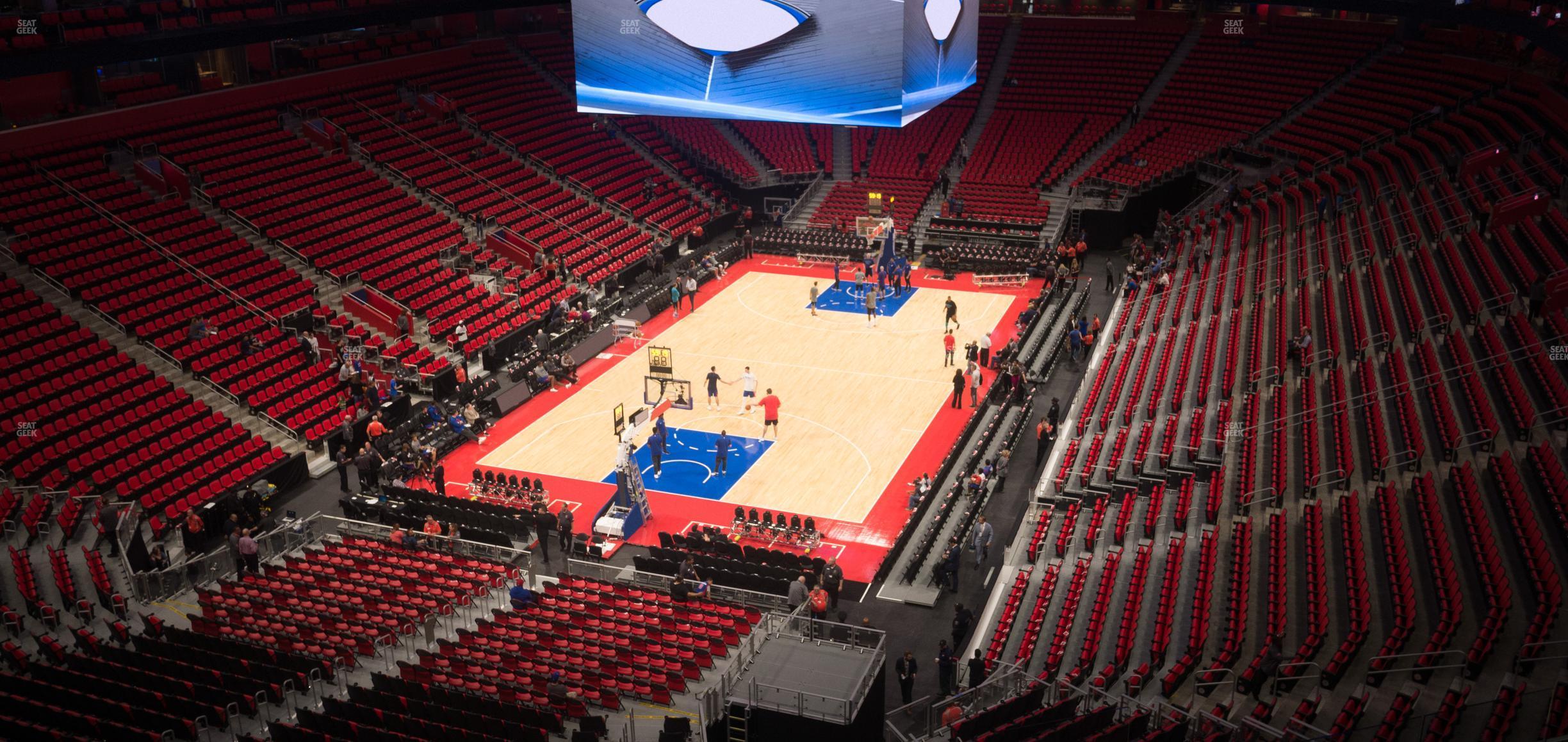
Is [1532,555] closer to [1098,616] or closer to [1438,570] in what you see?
[1438,570]

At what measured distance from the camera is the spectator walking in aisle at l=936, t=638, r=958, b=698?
52.4 feet

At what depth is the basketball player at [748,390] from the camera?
26609 mm

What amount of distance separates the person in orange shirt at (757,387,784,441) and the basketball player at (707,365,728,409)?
1.15 m

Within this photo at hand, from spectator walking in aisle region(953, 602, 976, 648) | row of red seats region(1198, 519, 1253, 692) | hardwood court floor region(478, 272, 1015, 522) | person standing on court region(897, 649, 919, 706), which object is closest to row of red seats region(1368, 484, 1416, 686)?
row of red seats region(1198, 519, 1253, 692)

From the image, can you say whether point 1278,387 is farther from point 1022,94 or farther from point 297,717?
point 1022,94

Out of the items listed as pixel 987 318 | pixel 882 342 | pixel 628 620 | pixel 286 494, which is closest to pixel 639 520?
pixel 628 620

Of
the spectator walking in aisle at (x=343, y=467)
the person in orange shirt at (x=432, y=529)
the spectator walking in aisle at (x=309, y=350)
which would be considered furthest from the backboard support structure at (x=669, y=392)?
the spectator walking in aisle at (x=309, y=350)

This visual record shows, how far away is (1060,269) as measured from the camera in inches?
1355

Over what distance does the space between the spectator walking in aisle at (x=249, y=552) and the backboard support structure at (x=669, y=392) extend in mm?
9162

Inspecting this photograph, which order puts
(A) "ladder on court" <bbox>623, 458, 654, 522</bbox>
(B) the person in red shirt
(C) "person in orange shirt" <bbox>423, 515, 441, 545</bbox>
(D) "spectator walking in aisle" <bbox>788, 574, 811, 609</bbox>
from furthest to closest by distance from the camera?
(B) the person in red shirt, (A) "ladder on court" <bbox>623, 458, 654, 522</bbox>, (C) "person in orange shirt" <bbox>423, 515, 441, 545</bbox>, (D) "spectator walking in aisle" <bbox>788, 574, 811, 609</bbox>

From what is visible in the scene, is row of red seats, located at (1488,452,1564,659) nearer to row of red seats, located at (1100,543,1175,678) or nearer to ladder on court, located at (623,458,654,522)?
row of red seats, located at (1100,543,1175,678)

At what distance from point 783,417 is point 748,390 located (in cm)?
99

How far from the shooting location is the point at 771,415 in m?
25.4

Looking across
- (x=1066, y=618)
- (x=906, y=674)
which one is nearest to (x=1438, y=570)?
(x=1066, y=618)
